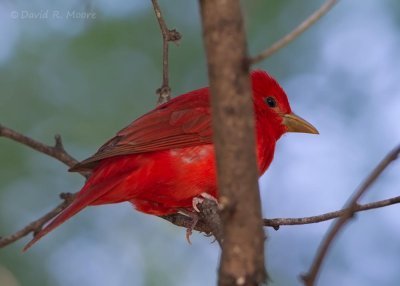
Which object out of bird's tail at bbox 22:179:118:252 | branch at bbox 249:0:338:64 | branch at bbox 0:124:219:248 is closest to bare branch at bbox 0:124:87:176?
branch at bbox 0:124:219:248

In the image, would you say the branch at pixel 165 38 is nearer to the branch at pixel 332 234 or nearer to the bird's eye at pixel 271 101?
the bird's eye at pixel 271 101

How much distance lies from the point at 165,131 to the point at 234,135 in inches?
87.6

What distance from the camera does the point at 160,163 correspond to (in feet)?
12.8

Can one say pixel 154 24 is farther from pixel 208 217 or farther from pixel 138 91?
pixel 208 217

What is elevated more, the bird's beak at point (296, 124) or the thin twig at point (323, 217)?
the bird's beak at point (296, 124)

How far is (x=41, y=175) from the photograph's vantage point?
5414 millimetres

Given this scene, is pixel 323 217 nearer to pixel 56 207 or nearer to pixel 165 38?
pixel 56 207

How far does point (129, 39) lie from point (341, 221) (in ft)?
13.6

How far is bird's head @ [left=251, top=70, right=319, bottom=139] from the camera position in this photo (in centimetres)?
459

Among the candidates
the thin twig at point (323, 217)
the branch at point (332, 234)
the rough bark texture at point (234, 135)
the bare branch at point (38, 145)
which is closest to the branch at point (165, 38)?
the bare branch at point (38, 145)

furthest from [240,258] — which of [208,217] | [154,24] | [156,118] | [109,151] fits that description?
[154,24]

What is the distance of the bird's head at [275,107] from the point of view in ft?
15.0

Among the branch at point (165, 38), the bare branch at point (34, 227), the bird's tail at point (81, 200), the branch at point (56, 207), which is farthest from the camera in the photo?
the branch at point (165, 38)

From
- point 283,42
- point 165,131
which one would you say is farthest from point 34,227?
point 165,131
